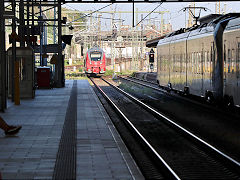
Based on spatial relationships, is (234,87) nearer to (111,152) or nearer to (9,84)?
(111,152)

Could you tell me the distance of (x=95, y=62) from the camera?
194 feet

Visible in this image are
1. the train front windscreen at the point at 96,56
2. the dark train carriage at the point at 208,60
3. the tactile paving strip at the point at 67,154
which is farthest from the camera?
the train front windscreen at the point at 96,56

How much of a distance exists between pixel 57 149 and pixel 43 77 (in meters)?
23.6

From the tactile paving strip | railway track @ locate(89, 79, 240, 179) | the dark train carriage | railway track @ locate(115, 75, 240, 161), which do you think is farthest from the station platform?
the dark train carriage

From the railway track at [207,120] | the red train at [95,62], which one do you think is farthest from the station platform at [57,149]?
the red train at [95,62]

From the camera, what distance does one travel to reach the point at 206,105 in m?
21.9

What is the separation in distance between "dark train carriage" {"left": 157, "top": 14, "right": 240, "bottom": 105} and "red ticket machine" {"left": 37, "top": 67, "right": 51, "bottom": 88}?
340 inches

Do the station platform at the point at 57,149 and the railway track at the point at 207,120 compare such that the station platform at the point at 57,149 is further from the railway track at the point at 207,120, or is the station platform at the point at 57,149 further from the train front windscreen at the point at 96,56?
the train front windscreen at the point at 96,56

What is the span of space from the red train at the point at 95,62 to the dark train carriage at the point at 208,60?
30379 millimetres

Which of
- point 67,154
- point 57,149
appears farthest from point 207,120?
point 67,154

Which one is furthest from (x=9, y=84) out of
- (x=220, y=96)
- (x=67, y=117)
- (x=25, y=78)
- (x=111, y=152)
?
(x=111, y=152)

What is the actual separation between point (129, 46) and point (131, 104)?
8731 cm

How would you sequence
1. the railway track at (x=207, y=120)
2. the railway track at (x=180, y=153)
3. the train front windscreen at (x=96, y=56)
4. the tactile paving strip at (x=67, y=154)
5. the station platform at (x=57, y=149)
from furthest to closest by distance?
the train front windscreen at (x=96, y=56) → the railway track at (x=207, y=120) → the railway track at (x=180, y=153) → the station platform at (x=57, y=149) → the tactile paving strip at (x=67, y=154)

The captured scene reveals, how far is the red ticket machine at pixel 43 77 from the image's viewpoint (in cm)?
3334
